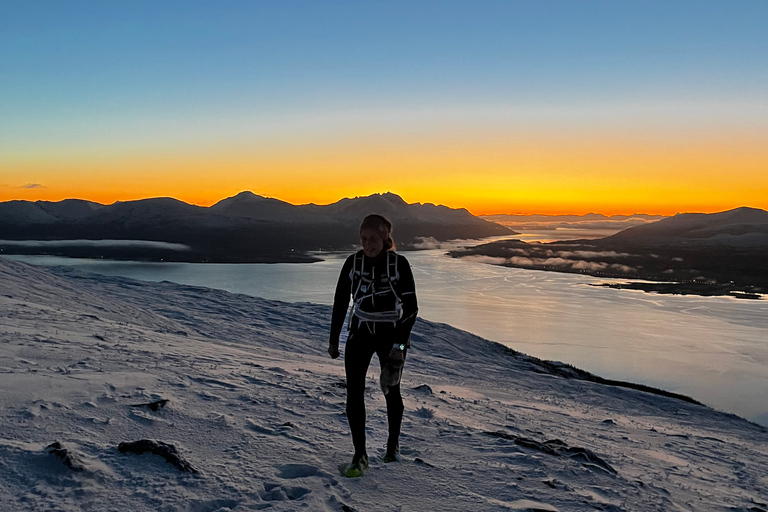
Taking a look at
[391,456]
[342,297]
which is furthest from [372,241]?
[391,456]

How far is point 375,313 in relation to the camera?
4004 millimetres

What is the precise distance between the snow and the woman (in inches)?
24.8

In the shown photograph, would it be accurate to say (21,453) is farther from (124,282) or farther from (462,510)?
(124,282)

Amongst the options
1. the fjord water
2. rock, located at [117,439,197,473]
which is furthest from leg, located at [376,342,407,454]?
the fjord water

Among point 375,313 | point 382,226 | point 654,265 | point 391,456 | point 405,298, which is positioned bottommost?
point 391,456

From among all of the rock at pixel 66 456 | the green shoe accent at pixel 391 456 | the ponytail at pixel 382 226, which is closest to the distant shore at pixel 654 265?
the green shoe accent at pixel 391 456

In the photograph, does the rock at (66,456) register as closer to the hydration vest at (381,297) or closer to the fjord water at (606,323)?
the hydration vest at (381,297)

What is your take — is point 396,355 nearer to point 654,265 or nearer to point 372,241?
point 372,241

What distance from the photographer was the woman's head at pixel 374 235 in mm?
3975

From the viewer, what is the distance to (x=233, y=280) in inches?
2421

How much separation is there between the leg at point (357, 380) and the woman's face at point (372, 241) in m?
0.71

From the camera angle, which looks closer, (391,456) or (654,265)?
(391,456)

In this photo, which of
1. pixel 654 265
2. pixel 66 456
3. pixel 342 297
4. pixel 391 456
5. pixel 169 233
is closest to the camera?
pixel 66 456

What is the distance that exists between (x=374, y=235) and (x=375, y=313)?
→ 24.0 inches
